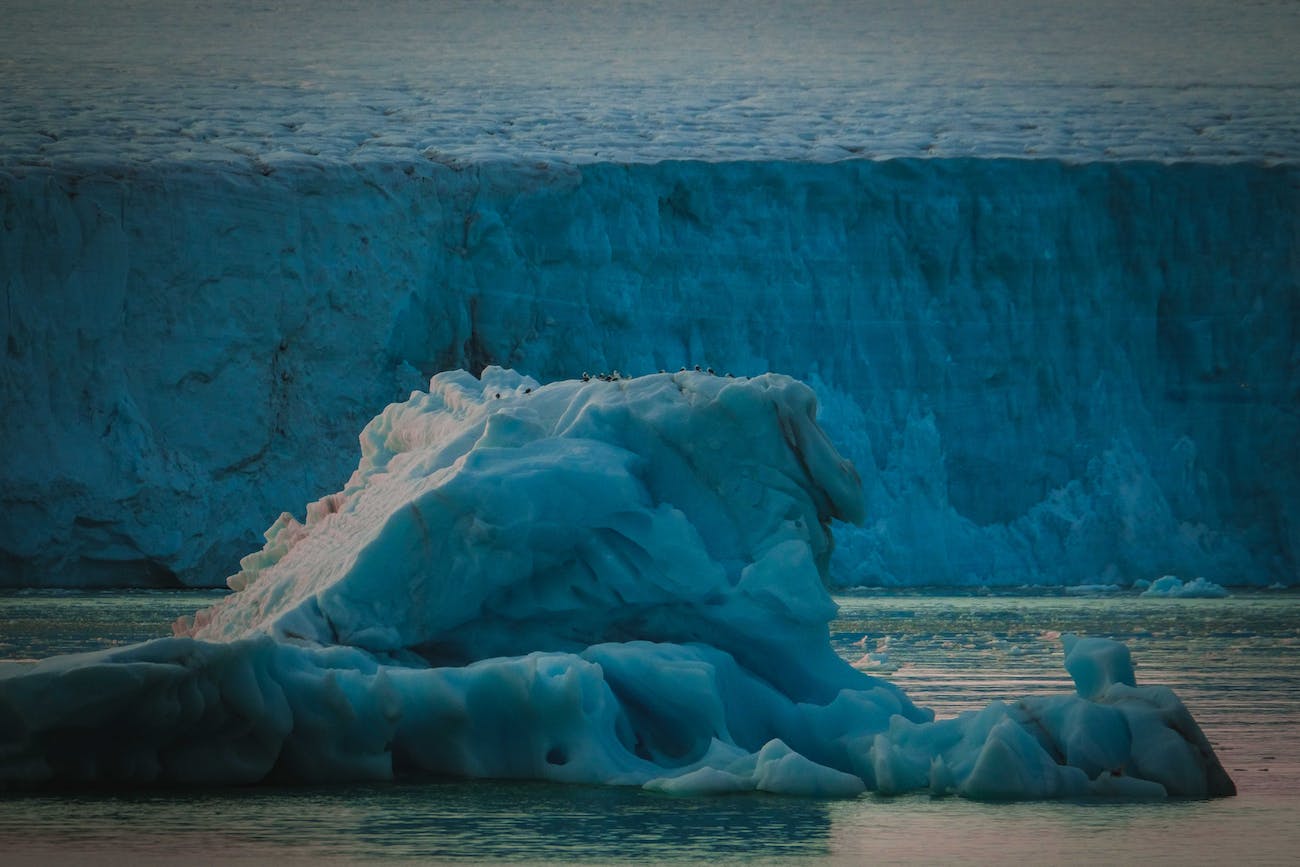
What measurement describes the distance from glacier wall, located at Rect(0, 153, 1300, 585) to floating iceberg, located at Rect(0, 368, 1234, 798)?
1152 cm

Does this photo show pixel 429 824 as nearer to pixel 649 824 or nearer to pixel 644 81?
pixel 649 824

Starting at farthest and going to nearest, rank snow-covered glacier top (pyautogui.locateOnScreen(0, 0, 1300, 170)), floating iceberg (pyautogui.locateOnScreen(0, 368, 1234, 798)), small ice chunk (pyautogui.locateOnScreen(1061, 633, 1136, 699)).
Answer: snow-covered glacier top (pyautogui.locateOnScreen(0, 0, 1300, 170)) → small ice chunk (pyautogui.locateOnScreen(1061, 633, 1136, 699)) → floating iceberg (pyautogui.locateOnScreen(0, 368, 1234, 798))

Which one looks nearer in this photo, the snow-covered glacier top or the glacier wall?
the glacier wall

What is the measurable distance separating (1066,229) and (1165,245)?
1.13 metres

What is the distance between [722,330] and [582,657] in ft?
48.9

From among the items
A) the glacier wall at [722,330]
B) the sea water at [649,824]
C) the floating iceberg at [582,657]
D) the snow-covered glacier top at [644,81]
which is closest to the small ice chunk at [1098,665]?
the floating iceberg at [582,657]

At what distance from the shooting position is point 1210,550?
70.6 feet

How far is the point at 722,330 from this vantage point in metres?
22.0

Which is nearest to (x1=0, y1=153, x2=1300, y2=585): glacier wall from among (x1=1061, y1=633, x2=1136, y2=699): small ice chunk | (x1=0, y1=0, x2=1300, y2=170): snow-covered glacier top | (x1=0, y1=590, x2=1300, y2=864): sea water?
(x1=0, y1=0, x2=1300, y2=170): snow-covered glacier top

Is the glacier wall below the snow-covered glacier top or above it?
below

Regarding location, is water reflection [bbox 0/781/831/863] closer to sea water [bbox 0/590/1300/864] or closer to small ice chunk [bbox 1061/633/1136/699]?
sea water [bbox 0/590/1300/864]

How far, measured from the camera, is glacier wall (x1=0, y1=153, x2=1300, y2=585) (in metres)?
20.0

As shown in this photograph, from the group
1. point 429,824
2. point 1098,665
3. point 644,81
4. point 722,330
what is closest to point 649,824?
point 429,824

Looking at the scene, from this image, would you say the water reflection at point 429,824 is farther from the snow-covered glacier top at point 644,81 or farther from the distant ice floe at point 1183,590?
the snow-covered glacier top at point 644,81
